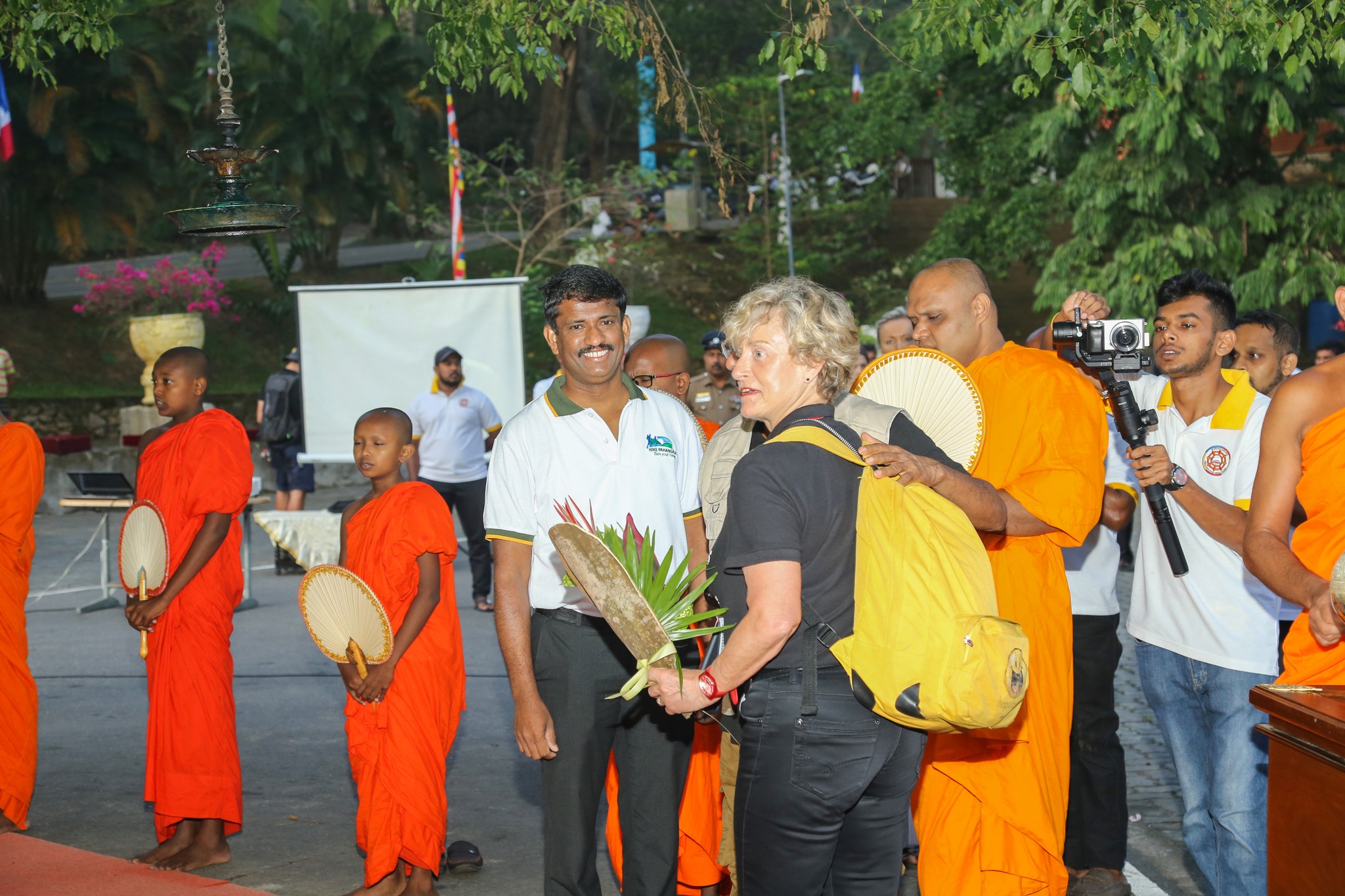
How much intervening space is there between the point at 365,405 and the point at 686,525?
9.56 m

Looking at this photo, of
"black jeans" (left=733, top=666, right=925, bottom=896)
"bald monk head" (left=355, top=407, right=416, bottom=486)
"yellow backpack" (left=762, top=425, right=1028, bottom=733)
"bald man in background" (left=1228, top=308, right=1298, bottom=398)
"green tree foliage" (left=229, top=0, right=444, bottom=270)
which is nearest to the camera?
"yellow backpack" (left=762, top=425, right=1028, bottom=733)

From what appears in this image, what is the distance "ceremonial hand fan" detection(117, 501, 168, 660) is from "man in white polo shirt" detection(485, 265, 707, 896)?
6.36 feet

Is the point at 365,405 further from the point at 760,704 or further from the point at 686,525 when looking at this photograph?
the point at 760,704

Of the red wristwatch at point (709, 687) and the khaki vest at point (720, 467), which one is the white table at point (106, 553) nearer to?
the khaki vest at point (720, 467)

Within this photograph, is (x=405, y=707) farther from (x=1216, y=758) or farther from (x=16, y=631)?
(x=1216, y=758)

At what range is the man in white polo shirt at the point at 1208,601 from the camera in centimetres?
402

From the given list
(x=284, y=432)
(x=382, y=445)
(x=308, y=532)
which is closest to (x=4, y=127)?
(x=284, y=432)

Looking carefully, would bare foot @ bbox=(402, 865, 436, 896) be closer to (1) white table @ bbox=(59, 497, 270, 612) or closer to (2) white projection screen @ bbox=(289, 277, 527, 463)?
(1) white table @ bbox=(59, 497, 270, 612)

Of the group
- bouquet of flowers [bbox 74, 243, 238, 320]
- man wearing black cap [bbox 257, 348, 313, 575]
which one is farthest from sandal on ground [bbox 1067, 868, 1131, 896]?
bouquet of flowers [bbox 74, 243, 238, 320]

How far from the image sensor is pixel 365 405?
520 inches

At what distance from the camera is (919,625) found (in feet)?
9.61

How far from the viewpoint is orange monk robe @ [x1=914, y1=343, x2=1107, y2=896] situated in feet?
13.5

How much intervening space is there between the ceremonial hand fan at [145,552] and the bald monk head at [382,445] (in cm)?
86

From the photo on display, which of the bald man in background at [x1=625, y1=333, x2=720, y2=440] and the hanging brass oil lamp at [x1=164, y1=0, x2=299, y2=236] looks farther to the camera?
the bald man in background at [x1=625, y1=333, x2=720, y2=440]
